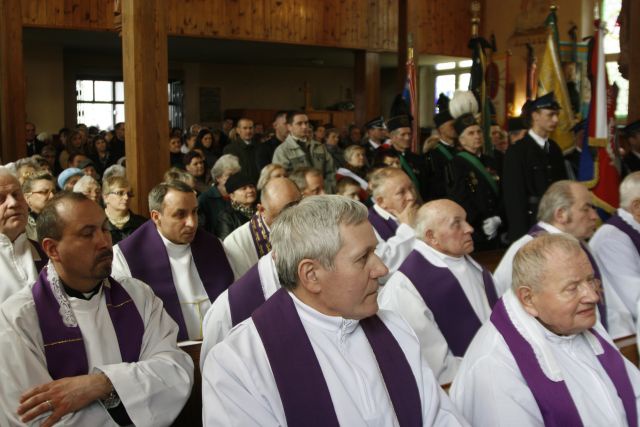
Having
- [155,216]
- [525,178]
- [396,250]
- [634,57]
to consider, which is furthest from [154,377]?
[634,57]

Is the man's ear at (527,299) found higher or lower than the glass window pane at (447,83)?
lower

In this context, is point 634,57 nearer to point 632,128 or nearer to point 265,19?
point 632,128

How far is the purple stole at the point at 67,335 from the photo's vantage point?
305 cm

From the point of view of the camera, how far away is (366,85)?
1522cm

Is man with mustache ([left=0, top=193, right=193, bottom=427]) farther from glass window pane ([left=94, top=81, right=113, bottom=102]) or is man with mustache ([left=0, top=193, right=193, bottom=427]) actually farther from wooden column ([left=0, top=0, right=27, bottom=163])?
glass window pane ([left=94, top=81, right=113, bottom=102])

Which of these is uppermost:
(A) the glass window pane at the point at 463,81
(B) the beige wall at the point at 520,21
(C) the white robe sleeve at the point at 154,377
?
(B) the beige wall at the point at 520,21

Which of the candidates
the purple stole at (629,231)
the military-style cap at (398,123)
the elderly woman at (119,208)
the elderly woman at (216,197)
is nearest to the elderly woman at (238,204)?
the elderly woman at (216,197)

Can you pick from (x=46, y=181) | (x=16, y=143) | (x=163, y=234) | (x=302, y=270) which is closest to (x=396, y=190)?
(x=163, y=234)

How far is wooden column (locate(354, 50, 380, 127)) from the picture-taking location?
15250 millimetres

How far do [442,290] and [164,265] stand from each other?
68.9 inches

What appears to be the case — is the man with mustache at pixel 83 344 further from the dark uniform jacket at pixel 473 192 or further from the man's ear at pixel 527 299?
the dark uniform jacket at pixel 473 192

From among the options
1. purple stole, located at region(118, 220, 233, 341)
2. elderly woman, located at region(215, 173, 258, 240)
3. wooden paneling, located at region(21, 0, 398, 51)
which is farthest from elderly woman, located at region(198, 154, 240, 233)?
wooden paneling, located at region(21, 0, 398, 51)

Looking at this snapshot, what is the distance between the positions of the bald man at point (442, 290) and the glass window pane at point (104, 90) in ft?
54.7

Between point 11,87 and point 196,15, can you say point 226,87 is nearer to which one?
point 196,15
